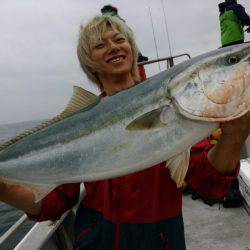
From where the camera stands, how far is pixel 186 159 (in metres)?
2.17

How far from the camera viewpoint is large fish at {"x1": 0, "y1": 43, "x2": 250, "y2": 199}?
6.82 feet

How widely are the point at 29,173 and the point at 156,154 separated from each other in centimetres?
101

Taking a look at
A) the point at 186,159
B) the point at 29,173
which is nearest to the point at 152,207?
the point at 186,159

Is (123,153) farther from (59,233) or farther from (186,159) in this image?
(59,233)

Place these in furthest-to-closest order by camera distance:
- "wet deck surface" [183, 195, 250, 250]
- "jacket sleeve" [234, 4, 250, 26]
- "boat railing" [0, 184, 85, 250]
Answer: "jacket sleeve" [234, 4, 250, 26]
"wet deck surface" [183, 195, 250, 250]
"boat railing" [0, 184, 85, 250]

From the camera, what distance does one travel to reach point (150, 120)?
2.18 m

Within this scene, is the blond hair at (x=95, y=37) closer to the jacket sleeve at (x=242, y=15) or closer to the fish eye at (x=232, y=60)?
the fish eye at (x=232, y=60)

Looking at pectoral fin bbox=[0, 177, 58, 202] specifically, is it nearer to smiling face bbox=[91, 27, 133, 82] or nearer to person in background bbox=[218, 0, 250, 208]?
smiling face bbox=[91, 27, 133, 82]

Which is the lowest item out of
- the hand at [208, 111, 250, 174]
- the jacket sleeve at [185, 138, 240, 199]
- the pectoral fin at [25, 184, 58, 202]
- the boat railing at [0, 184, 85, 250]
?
the boat railing at [0, 184, 85, 250]

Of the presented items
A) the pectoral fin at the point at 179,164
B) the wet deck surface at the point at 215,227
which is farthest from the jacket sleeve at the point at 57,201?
the wet deck surface at the point at 215,227

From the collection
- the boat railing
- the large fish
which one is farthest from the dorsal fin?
the boat railing

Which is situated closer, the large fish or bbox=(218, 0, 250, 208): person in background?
the large fish

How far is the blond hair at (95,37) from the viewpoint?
2.97m

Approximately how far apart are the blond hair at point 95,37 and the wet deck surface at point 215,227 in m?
2.76
